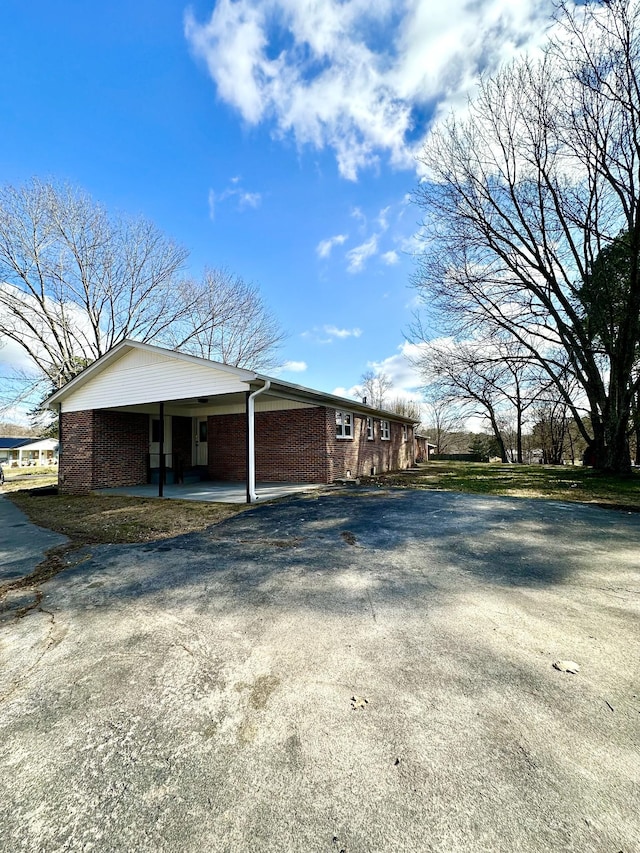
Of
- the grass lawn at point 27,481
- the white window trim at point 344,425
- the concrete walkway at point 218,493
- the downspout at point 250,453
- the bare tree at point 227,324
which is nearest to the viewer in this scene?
the downspout at point 250,453

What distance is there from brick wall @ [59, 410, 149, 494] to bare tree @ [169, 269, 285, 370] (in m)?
12.2

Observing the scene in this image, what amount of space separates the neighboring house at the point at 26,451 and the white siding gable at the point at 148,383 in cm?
2844

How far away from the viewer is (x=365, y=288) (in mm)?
15758

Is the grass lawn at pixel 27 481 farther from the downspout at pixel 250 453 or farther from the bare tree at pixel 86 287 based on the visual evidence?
the downspout at pixel 250 453

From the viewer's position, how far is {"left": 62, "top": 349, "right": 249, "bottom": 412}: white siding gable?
9.11 meters

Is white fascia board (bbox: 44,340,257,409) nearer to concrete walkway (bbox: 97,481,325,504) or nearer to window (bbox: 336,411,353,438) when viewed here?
concrete walkway (bbox: 97,481,325,504)

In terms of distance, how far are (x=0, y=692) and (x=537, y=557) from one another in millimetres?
5063

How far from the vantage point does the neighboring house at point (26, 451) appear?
3612 cm

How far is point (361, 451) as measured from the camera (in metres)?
14.3

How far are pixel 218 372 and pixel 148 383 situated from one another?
258 centimetres

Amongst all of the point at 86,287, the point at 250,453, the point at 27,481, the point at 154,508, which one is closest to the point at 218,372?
the point at 250,453

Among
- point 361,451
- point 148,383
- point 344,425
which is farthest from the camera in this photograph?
A: point 361,451

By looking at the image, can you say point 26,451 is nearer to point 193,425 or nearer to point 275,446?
point 193,425

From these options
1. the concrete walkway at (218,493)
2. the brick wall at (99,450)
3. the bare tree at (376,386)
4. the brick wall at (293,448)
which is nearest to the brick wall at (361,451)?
the brick wall at (293,448)
